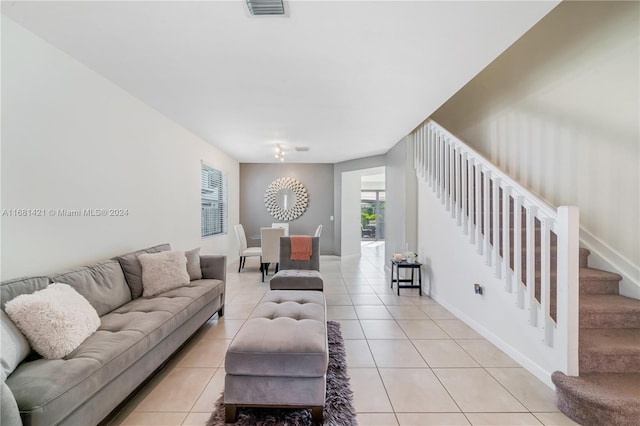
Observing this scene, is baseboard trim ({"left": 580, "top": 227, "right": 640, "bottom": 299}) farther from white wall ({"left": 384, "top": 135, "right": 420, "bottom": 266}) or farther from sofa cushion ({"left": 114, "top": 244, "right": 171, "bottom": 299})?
sofa cushion ({"left": 114, "top": 244, "right": 171, "bottom": 299})

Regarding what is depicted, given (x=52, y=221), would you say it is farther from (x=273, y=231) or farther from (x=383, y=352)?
(x=273, y=231)

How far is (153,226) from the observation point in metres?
3.39

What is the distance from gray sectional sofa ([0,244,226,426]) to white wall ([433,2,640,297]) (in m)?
3.73

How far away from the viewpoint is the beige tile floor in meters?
1.67

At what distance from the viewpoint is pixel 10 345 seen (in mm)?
1330

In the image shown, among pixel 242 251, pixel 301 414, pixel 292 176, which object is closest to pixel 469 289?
pixel 301 414

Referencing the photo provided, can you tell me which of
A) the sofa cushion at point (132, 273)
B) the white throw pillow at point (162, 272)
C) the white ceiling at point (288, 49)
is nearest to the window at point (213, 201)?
the white ceiling at point (288, 49)

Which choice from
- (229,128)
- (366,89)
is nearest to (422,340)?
(366,89)

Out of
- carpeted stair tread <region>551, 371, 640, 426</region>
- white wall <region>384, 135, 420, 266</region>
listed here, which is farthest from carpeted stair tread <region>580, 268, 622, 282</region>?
white wall <region>384, 135, 420, 266</region>

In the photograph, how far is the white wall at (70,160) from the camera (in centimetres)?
185

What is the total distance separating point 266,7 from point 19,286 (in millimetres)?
2174

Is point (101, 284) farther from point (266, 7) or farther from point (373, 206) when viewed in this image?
point (373, 206)

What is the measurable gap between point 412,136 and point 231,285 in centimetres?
382

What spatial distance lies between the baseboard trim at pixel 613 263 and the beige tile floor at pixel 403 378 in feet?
3.93
